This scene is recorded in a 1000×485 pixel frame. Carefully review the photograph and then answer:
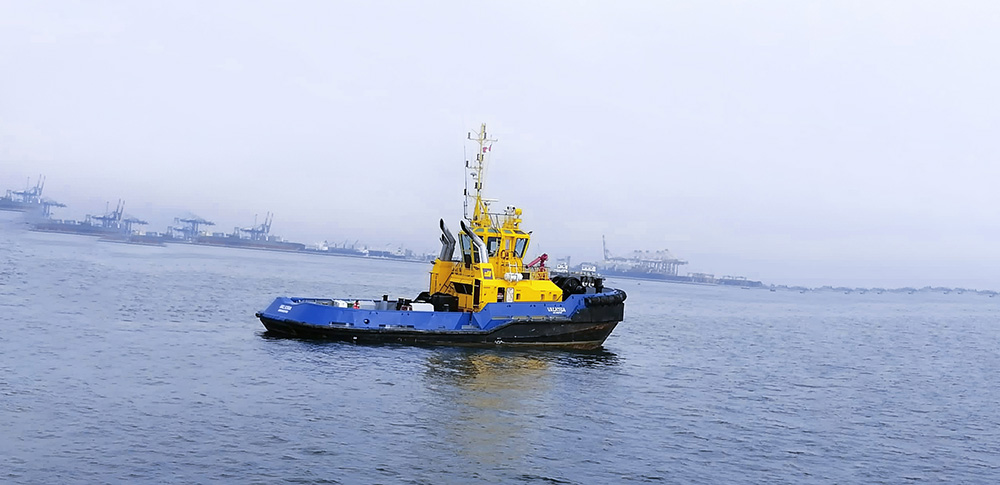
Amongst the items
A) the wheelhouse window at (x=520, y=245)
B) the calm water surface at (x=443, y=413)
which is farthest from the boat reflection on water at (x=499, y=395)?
the wheelhouse window at (x=520, y=245)

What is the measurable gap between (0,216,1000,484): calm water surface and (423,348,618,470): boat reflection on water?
3.7 inches

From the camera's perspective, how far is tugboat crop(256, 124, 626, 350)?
3180cm

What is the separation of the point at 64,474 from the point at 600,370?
68.2 ft

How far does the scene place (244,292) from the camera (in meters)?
67.9

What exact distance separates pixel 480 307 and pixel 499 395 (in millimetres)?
9050

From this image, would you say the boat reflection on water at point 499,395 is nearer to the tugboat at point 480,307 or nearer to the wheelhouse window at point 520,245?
the tugboat at point 480,307

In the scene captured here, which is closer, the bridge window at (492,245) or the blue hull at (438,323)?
the blue hull at (438,323)

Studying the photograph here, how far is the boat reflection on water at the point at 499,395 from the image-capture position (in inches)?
741

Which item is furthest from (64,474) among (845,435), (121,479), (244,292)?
(244,292)

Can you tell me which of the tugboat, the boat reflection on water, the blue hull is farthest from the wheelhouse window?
the boat reflection on water

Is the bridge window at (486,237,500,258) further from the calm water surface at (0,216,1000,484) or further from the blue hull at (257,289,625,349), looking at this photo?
the calm water surface at (0,216,1000,484)

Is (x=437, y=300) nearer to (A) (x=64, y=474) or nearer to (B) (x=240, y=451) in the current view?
(B) (x=240, y=451)

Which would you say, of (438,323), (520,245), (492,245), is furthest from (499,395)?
(520,245)

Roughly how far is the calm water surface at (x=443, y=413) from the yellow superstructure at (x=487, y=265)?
268 centimetres
